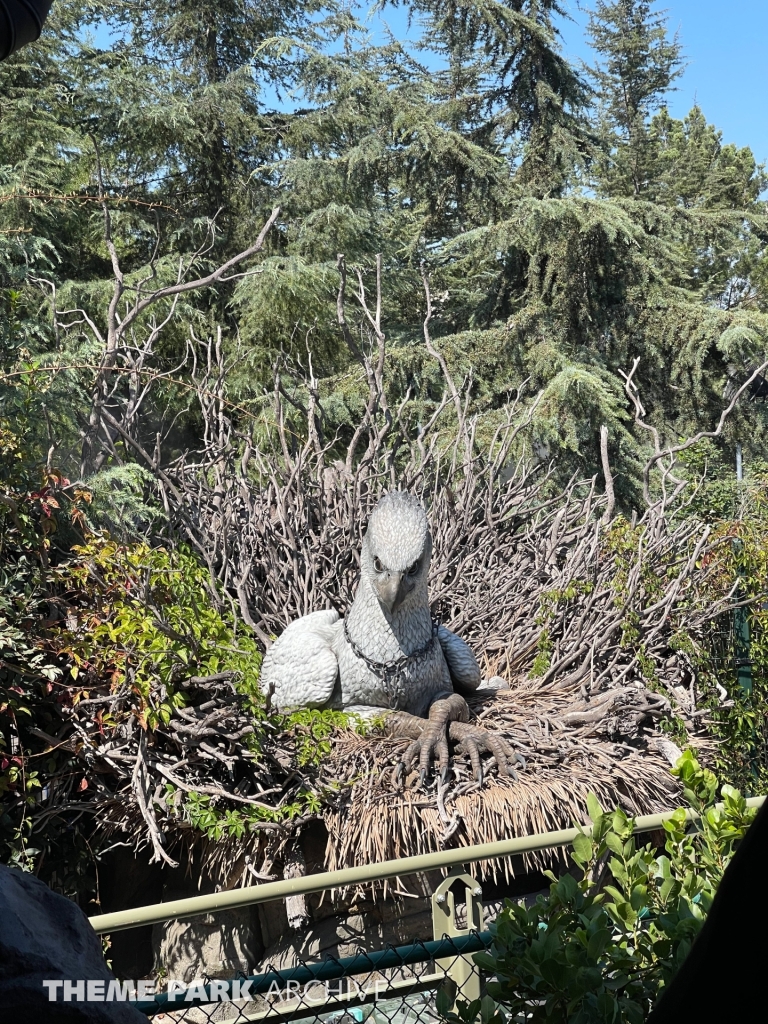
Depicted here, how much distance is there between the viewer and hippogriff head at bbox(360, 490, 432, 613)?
131 inches

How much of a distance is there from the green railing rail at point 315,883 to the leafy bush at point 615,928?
0.32 feet

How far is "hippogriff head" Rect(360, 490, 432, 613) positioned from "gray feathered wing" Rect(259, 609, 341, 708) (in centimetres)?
37

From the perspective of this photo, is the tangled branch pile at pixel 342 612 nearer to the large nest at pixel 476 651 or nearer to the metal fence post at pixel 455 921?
the large nest at pixel 476 651

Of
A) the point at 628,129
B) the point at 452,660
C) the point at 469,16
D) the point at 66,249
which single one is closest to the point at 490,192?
the point at 469,16

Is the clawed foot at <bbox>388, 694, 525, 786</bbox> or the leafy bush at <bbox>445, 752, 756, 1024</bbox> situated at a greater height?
the leafy bush at <bbox>445, 752, 756, 1024</bbox>

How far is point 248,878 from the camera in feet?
10.7

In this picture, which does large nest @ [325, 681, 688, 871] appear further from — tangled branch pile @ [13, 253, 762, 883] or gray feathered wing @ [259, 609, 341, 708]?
gray feathered wing @ [259, 609, 341, 708]

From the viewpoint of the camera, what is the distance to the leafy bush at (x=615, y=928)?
143 centimetres

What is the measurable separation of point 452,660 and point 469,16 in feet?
26.5

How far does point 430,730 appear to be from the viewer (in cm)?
331

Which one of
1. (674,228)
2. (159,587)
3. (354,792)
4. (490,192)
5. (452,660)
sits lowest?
(354,792)

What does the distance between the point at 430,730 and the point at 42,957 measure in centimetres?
214

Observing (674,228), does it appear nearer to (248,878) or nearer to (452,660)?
(452,660)

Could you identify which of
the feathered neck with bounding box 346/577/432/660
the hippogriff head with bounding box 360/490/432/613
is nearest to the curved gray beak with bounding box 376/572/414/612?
the hippogriff head with bounding box 360/490/432/613
